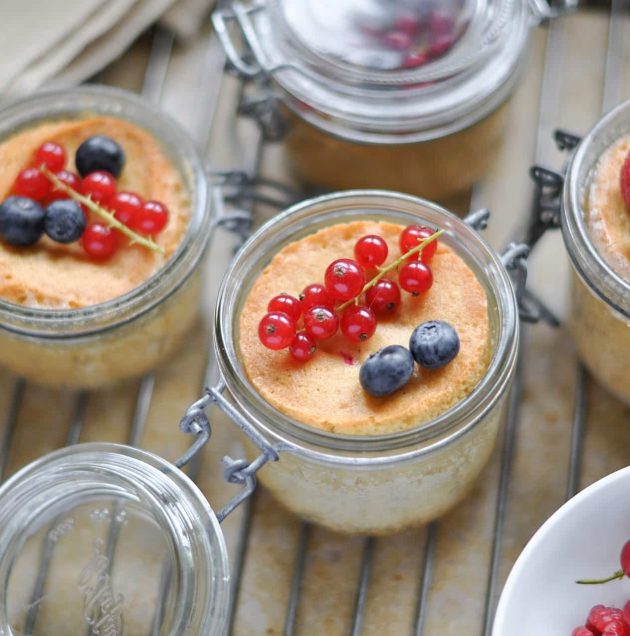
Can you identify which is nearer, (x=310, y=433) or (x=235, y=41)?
(x=310, y=433)

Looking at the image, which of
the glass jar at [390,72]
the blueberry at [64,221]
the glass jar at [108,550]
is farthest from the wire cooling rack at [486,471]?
the blueberry at [64,221]

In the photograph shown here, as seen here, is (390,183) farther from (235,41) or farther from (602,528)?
(602,528)

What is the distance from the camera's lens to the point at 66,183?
57.1 inches

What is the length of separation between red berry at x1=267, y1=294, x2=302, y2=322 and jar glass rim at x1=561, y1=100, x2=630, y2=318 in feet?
1.11

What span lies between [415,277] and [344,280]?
8 cm

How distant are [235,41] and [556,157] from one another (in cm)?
53

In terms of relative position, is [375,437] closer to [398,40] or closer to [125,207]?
[125,207]

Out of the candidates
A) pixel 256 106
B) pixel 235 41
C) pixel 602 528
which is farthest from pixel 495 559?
pixel 235 41

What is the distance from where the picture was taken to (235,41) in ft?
6.01

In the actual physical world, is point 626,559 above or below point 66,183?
below

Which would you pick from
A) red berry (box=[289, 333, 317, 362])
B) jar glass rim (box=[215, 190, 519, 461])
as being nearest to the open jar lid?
jar glass rim (box=[215, 190, 519, 461])

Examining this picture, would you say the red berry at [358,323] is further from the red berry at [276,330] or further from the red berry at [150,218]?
the red berry at [150,218]

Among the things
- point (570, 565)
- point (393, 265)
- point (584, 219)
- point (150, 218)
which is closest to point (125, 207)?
point (150, 218)

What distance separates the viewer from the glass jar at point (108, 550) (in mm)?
1305
